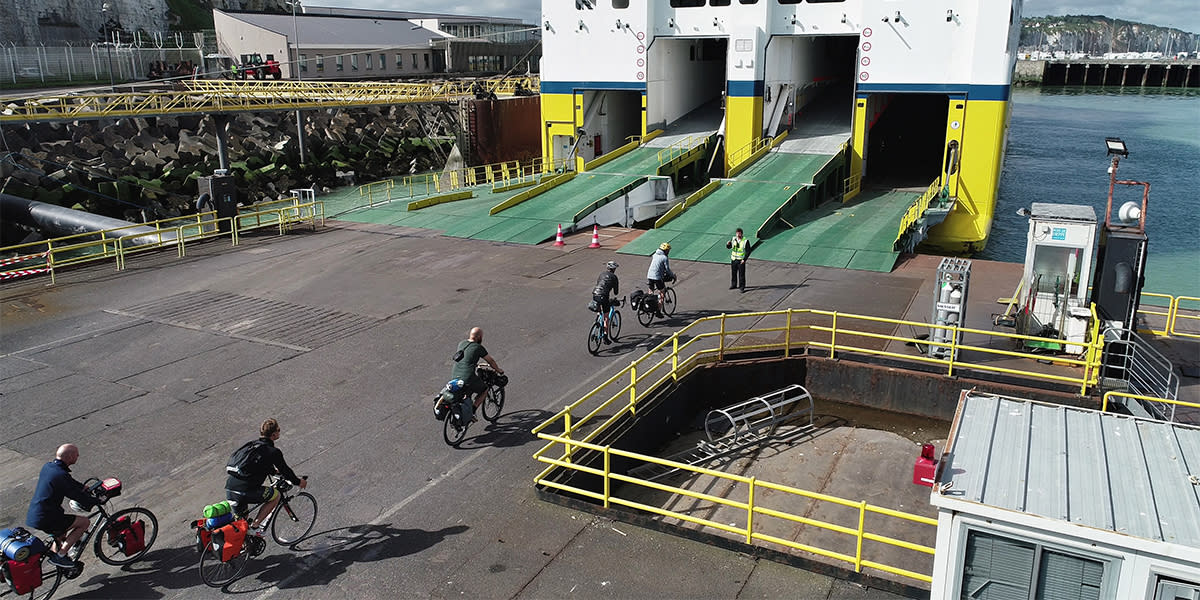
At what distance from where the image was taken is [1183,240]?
36.5 meters

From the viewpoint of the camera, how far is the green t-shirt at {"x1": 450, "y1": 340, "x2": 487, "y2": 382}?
1129cm

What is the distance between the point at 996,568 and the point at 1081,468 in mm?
1122

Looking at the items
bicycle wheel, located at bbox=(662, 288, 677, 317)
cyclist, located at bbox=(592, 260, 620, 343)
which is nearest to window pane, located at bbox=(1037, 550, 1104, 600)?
cyclist, located at bbox=(592, 260, 620, 343)

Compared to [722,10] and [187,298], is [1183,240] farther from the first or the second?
[187,298]

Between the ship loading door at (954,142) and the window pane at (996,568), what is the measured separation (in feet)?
81.9

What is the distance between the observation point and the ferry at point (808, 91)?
27891 millimetres

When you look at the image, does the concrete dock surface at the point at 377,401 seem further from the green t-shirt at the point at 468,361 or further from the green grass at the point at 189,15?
the green grass at the point at 189,15

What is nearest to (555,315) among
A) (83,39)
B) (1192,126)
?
(83,39)

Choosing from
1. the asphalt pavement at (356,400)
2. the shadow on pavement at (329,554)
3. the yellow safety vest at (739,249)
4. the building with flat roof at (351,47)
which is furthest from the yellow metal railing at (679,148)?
the building with flat roof at (351,47)

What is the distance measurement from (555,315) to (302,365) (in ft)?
17.7

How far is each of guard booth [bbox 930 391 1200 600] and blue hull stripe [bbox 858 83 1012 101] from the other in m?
23.5

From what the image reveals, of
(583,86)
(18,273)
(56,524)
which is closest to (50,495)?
(56,524)

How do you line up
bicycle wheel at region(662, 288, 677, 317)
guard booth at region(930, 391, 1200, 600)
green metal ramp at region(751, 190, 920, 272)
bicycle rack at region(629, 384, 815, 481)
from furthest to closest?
green metal ramp at region(751, 190, 920, 272) → bicycle wheel at region(662, 288, 677, 317) → bicycle rack at region(629, 384, 815, 481) → guard booth at region(930, 391, 1200, 600)

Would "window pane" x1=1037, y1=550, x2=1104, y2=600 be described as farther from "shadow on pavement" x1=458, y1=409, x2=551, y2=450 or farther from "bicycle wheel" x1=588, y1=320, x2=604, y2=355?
"bicycle wheel" x1=588, y1=320, x2=604, y2=355
